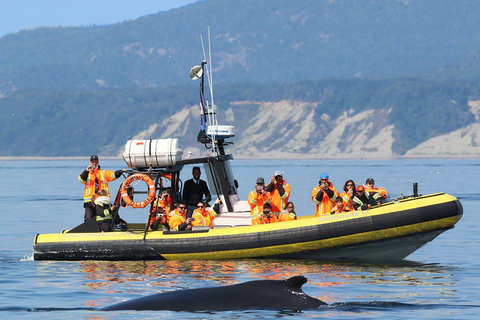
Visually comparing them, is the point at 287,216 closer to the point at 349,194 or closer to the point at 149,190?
the point at 349,194

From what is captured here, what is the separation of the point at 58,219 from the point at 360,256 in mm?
17583

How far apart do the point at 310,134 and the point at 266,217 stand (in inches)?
6111

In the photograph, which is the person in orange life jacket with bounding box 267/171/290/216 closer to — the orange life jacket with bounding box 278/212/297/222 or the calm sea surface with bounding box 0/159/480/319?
the orange life jacket with bounding box 278/212/297/222

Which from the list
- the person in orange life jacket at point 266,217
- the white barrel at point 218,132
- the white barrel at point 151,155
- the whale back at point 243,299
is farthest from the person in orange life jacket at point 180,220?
the whale back at point 243,299

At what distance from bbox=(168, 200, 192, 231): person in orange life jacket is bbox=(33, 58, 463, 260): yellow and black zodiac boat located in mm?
156

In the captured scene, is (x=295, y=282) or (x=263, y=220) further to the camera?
(x=263, y=220)

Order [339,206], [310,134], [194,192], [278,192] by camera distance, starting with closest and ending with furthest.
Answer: [339,206]
[278,192]
[194,192]
[310,134]

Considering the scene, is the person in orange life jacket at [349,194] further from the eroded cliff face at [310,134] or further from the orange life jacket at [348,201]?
the eroded cliff face at [310,134]

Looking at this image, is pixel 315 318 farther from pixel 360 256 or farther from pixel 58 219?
pixel 58 219

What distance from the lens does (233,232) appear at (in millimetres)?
17266

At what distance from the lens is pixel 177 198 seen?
18.3 metres

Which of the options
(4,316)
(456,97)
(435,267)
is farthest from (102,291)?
(456,97)

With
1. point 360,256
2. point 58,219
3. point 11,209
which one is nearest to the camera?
point 360,256

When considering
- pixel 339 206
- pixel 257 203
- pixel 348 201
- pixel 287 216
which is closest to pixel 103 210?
pixel 257 203
